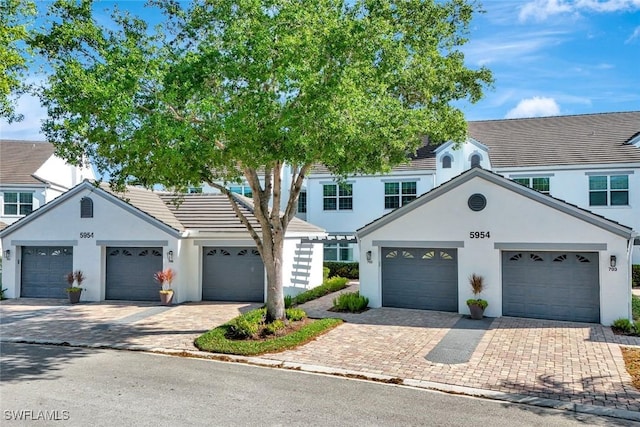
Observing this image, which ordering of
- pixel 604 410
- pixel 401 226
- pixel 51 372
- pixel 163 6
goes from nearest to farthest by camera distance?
1. pixel 604 410
2. pixel 51 372
3. pixel 163 6
4. pixel 401 226

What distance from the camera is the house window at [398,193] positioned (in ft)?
94.7

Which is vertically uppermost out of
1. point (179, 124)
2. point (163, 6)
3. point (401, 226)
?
point (163, 6)

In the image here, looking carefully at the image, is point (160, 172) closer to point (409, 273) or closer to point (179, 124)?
point (179, 124)

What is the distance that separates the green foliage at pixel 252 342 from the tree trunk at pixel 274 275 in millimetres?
1049

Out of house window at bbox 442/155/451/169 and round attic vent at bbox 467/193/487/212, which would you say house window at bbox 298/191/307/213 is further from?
round attic vent at bbox 467/193/487/212

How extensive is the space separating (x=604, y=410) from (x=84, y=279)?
19914 mm

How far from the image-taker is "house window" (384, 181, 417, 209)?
2888 cm

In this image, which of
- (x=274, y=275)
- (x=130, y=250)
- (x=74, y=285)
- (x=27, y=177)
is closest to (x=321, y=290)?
(x=274, y=275)

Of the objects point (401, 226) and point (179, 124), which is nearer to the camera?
point (179, 124)

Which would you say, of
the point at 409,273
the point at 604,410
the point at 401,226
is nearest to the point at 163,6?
the point at 401,226

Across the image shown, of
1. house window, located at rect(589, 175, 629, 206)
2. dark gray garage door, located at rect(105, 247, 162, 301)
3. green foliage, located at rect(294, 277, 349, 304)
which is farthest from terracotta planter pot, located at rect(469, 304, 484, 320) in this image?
house window, located at rect(589, 175, 629, 206)

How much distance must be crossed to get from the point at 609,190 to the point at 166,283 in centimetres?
2323

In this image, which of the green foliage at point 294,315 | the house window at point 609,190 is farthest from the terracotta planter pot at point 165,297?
the house window at point 609,190

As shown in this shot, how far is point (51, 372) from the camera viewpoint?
34.5 ft
